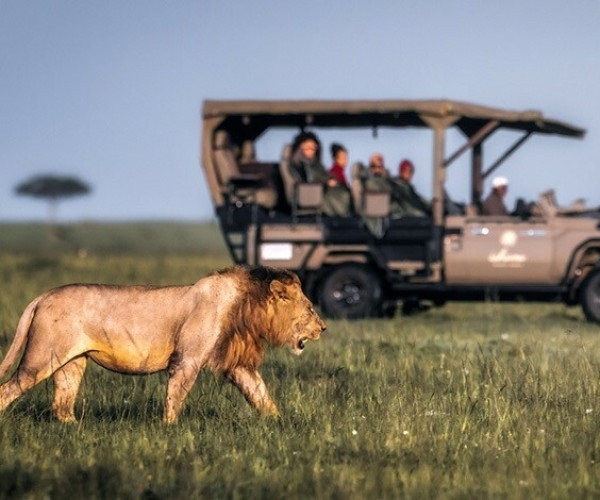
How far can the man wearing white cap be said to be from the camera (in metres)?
17.9

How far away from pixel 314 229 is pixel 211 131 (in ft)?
5.47

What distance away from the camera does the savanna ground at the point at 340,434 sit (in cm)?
701

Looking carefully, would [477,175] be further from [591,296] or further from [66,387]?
[66,387]

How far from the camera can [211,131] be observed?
1805 cm

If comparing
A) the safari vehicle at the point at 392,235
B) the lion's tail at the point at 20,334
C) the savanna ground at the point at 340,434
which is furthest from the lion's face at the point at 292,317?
the safari vehicle at the point at 392,235

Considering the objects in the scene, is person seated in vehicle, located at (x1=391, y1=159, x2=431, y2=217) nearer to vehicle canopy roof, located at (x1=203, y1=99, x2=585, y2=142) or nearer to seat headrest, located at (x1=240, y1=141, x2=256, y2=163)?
vehicle canopy roof, located at (x1=203, y1=99, x2=585, y2=142)

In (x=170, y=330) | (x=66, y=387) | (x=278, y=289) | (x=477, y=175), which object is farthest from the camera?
(x=477, y=175)

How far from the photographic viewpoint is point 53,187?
97.3m

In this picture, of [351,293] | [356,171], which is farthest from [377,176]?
[351,293]

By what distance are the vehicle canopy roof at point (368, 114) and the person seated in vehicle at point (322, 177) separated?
0.40m

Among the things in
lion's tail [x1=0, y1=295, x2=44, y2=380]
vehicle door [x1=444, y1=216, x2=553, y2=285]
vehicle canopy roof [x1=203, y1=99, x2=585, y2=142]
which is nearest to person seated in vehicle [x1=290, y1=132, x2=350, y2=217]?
vehicle canopy roof [x1=203, y1=99, x2=585, y2=142]

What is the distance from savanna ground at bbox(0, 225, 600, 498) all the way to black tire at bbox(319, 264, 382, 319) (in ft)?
15.6

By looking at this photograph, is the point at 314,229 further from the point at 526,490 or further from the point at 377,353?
the point at 526,490

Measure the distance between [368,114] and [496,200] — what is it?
1.78 meters
